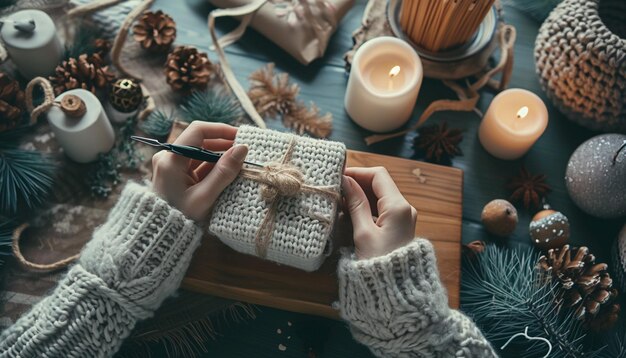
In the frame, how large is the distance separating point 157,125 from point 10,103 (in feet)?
0.81

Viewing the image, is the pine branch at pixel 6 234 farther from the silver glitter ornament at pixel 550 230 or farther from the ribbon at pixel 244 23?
the silver glitter ornament at pixel 550 230

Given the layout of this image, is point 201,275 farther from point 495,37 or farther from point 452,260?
point 495,37

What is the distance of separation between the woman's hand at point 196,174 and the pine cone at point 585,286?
53 centimetres

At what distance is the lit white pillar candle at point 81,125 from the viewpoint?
959mm

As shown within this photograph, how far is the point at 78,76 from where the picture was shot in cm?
105

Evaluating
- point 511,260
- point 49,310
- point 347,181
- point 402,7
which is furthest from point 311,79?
point 49,310

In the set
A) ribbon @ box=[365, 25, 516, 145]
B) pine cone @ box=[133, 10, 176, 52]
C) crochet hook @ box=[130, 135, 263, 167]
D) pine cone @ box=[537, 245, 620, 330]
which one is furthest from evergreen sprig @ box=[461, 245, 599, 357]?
pine cone @ box=[133, 10, 176, 52]

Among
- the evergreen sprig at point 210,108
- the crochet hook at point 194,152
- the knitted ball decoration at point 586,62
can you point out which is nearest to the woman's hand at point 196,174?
the crochet hook at point 194,152

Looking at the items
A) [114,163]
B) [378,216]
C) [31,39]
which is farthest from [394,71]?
[31,39]

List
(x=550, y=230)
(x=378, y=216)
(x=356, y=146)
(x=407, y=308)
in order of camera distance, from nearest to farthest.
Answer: (x=407, y=308) → (x=378, y=216) → (x=550, y=230) → (x=356, y=146)

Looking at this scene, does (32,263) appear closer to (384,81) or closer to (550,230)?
(384,81)

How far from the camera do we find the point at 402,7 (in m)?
1.10

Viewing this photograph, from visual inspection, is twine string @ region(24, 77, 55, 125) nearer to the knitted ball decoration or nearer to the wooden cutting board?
the wooden cutting board

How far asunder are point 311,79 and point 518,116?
387mm
